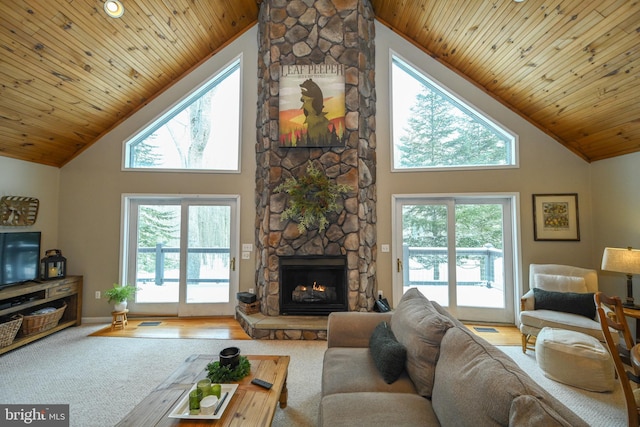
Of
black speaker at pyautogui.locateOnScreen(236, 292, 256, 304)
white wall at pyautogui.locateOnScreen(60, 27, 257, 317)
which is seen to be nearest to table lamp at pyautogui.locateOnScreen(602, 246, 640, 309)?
black speaker at pyautogui.locateOnScreen(236, 292, 256, 304)

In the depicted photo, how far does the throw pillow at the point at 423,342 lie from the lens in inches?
64.9

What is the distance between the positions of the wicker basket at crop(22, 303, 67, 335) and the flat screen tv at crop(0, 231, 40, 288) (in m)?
0.51

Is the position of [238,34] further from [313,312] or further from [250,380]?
[250,380]

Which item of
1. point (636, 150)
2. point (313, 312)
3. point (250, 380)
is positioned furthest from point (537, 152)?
point (250, 380)

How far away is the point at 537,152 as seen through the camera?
13.7ft

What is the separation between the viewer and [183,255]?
14.8ft

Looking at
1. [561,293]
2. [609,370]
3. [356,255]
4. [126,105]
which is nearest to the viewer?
[609,370]

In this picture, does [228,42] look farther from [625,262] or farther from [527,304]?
[625,262]

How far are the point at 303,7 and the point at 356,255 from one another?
3.72 metres

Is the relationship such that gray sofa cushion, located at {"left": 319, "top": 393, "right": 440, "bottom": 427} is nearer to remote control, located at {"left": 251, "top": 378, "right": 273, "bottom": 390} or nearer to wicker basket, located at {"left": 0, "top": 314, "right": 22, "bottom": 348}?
remote control, located at {"left": 251, "top": 378, "right": 273, "bottom": 390}

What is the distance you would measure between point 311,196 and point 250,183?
48.1 inches

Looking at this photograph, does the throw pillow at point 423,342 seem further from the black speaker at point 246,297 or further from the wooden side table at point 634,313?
the black speaker at point 246,297

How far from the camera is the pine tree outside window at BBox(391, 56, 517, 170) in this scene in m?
4.35

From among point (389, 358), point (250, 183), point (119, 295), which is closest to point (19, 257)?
point (119, 295)
